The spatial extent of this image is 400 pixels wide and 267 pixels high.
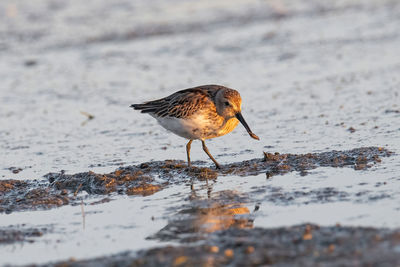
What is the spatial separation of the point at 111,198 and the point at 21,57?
344 inches

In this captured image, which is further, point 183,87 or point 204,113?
point 183,87

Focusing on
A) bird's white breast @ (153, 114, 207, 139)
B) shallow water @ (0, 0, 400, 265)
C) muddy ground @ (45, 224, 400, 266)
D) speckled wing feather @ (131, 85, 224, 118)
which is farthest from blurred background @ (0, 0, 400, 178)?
muddy ground @ (45, 224, 400, 266)

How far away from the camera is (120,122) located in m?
10.6

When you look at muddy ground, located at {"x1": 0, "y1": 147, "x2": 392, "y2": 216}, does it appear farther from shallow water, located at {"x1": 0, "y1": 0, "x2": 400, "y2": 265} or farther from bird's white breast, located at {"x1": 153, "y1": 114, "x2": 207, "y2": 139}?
bird's white breast, located at {"x1": 153, "y1": 114, "x2": 207, "y2": 139}

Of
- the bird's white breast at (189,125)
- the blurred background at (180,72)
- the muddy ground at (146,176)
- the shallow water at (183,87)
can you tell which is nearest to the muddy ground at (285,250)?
the shallow water at (183,87)

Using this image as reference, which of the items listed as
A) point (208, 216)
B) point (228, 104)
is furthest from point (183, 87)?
point (208, 216)

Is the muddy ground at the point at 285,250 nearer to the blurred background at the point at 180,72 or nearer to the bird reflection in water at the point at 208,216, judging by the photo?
the bird reflection in water at the point at 208,216

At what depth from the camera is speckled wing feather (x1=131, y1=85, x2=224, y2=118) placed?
7945mm

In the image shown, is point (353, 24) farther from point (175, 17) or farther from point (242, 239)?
point (242, 239)

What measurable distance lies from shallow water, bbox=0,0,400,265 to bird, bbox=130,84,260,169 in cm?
59

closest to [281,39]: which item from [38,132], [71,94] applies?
[71,94]

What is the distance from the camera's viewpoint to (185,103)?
26.2 ft

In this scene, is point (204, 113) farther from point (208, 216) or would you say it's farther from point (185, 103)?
point (208, 216)

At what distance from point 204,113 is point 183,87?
14.3 feet
